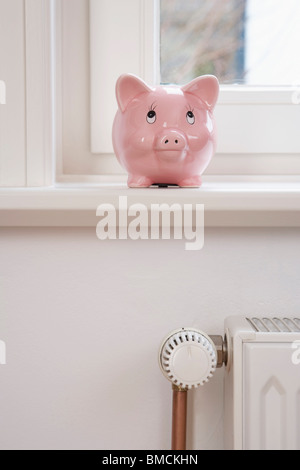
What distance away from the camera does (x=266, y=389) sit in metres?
0.66

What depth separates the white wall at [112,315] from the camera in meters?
0.75

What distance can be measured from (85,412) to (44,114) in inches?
15.6

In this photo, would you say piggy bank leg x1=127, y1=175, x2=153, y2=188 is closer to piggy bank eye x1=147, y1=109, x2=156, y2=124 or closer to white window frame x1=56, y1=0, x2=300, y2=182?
piggy bank eye x1=147, y1=109, x2=156, y2=124

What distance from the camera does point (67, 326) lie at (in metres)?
0.76

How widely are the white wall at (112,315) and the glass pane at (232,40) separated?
402mm

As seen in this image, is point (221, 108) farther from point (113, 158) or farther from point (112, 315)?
point (112, 315)

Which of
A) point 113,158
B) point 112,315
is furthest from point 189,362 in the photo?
point 113,158

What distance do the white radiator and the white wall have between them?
0.10 metres

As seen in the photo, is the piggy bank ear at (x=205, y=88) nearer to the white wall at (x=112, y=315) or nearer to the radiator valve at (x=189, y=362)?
the white wall at (x=112, y=315)

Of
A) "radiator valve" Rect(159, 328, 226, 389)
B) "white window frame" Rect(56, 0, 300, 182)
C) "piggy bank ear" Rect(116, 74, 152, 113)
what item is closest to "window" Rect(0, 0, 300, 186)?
"white window frame" Rect(56, 0, 300, 182)

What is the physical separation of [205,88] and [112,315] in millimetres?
320

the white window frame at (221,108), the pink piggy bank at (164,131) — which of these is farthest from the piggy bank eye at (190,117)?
the white window frame at (221,108)

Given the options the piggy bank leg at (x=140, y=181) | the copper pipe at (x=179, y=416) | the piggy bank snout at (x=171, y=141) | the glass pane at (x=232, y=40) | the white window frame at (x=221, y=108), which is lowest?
the copper pipe at (x=179, y=416)

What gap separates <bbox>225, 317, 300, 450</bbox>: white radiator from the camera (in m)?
0.66
